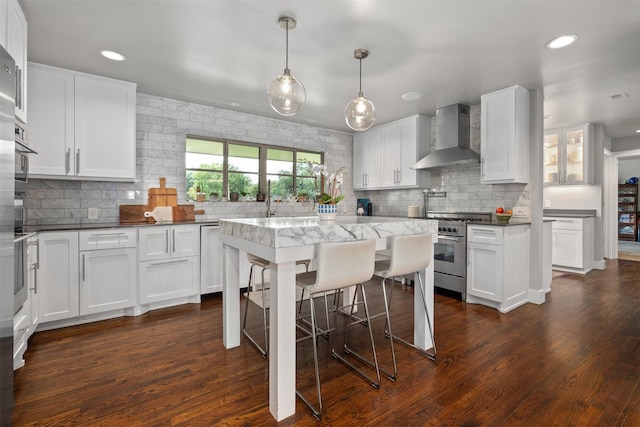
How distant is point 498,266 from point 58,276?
14.0 ft

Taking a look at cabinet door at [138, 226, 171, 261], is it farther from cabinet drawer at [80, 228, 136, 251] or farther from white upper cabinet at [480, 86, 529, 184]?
white upper cabinet at [480, 86, 529, 184]

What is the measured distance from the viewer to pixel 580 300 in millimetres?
3771

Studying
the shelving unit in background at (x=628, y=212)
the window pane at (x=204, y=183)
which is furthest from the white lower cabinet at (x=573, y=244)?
the shelving unit in background at (x=628, y=212)

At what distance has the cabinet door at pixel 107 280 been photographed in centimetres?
Answer: 297

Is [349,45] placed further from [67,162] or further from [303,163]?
[67,162]

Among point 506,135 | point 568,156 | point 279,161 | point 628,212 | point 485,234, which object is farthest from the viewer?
point 628,212

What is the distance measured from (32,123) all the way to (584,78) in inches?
217

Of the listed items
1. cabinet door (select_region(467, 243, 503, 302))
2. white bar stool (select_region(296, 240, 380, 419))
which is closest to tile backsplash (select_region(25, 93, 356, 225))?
cabinet door (select_region(467, 243, 503, 302))

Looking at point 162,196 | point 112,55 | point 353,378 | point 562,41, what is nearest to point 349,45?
point 562,41

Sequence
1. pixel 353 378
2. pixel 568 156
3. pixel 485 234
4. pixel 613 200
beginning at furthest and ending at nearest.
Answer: pixel 613 200, pixel 568 156, pixel 485 234, pixel 353 378

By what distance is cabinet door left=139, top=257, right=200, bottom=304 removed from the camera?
3.30 metres

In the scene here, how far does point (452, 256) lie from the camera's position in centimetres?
391

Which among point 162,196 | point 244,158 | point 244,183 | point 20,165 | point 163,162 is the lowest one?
point 162,196

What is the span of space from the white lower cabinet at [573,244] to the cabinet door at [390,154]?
2718mm
